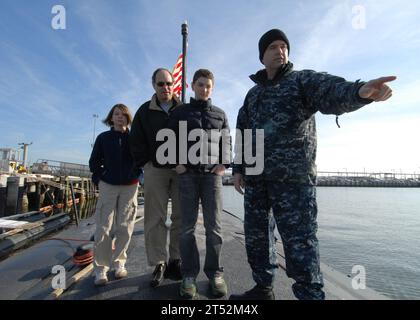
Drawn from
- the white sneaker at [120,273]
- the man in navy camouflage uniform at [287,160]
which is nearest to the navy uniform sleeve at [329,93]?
the man in navy camouflage uniform at [287,160]

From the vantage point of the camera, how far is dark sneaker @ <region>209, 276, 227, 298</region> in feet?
8.27

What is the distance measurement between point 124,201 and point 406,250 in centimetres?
1416

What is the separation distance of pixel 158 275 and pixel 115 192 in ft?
3.49

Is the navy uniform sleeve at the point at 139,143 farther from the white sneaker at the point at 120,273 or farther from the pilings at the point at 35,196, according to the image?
the pilings at the point at 35,196

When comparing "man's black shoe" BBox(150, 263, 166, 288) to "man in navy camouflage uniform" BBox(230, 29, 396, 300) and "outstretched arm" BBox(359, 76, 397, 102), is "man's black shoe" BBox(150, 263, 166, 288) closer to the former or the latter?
"man in navy camouflage uniform" BBox(230, 29, 396, 300)

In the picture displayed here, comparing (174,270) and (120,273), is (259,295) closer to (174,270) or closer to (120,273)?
(174,270)

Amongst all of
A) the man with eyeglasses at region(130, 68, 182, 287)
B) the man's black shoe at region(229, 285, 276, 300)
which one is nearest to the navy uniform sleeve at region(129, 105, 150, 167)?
the man with eyeglasses at region(130, 68, 182, 287)

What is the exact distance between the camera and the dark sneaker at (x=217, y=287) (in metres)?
2.52

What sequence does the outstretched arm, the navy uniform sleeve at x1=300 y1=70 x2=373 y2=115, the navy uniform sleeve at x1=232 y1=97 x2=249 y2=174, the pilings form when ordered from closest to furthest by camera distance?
the outstretched arm → the navy uniform sleeve at x1=300 y1=70 x2=373 y2=115 → the navy uniform sleeve at x1=232 y1=97 x2=249 y2=174 → the pilings

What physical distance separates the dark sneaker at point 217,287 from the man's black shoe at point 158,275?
580 mm

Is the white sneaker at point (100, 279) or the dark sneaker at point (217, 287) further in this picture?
the white sneaker at point (100, 279)

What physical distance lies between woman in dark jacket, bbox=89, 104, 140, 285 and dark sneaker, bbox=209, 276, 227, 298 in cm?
108

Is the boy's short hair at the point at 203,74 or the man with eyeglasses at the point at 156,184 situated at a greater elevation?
the boy's short hair at the point at 203,74

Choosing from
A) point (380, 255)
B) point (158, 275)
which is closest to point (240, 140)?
point (158, 275)
